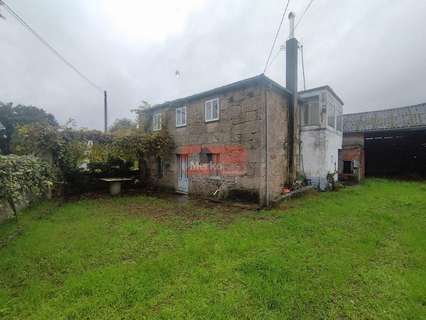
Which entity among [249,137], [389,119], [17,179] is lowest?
[17,179]

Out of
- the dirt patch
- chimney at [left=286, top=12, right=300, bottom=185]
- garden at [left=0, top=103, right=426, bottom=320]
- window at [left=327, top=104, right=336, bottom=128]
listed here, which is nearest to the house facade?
chimney at [left=286, top=12, right=300, bottom=185]

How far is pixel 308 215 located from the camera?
22.1ft

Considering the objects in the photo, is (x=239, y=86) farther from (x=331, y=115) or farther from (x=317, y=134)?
(x=331, y=115)

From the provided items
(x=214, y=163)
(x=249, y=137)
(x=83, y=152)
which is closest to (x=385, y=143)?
(x=249, y=137)

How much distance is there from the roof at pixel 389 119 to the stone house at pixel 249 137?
22.9ft

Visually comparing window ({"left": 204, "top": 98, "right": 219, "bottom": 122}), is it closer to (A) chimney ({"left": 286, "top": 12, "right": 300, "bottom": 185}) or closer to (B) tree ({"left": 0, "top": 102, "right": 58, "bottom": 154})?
(A) chimney ({"left": 286, "top": 12, "right": 300, "bottom": 185})

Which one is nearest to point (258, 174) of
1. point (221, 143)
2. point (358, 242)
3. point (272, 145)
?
point (272, 145)

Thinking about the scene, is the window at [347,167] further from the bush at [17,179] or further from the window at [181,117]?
the bush at [17,179]

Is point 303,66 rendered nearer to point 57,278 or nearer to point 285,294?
point 285,294

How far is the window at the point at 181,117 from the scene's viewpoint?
10984 mm

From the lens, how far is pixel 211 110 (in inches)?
377

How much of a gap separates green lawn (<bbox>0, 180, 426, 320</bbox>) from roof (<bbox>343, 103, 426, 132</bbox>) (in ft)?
43.7

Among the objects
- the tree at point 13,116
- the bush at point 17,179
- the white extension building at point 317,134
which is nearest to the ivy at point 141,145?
the bush at point 17,179

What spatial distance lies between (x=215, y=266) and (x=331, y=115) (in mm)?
12056
